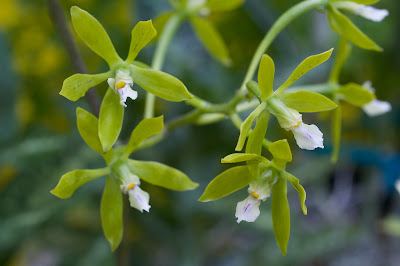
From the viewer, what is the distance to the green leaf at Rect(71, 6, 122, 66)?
0.41m

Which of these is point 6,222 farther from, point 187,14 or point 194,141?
point 187,14

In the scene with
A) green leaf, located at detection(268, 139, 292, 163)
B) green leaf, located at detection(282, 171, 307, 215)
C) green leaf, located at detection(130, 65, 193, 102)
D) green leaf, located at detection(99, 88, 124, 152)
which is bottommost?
green leaf, located at detection(282, 171, 307, 215)

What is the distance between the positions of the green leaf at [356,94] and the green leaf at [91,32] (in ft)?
0.95

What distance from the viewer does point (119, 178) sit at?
0.48 metres

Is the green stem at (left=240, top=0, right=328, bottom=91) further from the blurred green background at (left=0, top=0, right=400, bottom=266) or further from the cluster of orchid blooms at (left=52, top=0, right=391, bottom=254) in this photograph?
the blurred green background at (left=0, top=0, right=400, bottom=266)

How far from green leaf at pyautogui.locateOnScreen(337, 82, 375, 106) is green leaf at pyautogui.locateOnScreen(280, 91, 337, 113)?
15 centimetres

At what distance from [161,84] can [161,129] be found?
0.14 feet

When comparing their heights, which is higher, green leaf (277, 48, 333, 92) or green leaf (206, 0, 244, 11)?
green leaf (277, 48, 333, 92)

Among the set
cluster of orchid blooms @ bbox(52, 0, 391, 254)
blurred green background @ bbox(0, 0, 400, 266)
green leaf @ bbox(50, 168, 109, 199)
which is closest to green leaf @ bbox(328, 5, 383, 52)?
cluster of orchid blooms @ bbox(52, 0, 391, 254)

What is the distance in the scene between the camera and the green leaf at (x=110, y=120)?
420mm

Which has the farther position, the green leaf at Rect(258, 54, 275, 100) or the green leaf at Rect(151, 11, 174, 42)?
the green leaf at Rect(151, 11, 174, 42)

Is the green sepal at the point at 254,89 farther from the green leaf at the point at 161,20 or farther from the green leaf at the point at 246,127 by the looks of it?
the green leaf at the point at 161,20

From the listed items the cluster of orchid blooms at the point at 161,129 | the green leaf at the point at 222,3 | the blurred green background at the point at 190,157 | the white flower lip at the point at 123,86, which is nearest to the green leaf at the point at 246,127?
the cluster of orchid blooms at the point at 161,129

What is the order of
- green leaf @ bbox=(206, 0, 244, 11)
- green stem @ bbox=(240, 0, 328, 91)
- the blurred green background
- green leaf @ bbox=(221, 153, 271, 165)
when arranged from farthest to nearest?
the blurred green background → green leaf @ bbox=(206, 0, 244, 11) → green stem @ bbox=(240, 0, 328, 91) → green leaf @ bbox=(221, 153, 271, 165)
